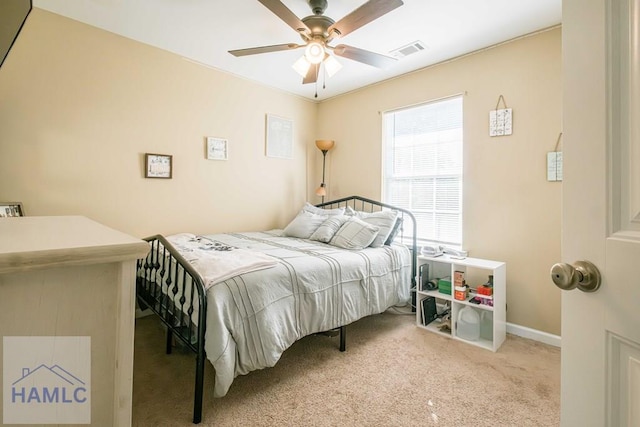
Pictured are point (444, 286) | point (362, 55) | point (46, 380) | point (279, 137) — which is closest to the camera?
point (46, 380)

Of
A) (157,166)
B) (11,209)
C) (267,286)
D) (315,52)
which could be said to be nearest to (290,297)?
(267,286)

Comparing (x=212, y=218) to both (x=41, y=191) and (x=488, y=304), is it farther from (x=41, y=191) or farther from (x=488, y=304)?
(x=488, y=304)

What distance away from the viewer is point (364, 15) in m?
1.87

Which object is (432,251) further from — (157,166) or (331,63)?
(157,166)

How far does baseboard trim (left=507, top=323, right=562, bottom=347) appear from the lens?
2.40 meters

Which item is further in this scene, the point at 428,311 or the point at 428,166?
the point at 428,166

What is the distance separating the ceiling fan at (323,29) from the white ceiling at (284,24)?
0.22 metres

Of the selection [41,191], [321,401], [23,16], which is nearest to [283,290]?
[321,401]

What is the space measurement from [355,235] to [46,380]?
96.7 inches

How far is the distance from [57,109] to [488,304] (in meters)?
3.86

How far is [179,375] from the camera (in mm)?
1968

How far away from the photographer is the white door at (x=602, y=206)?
0.54 metres

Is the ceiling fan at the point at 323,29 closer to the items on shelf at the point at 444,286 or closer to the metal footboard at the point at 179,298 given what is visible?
the metal footboard at the point at 179,298

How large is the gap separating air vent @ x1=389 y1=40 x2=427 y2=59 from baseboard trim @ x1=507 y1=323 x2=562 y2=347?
2.67 m
